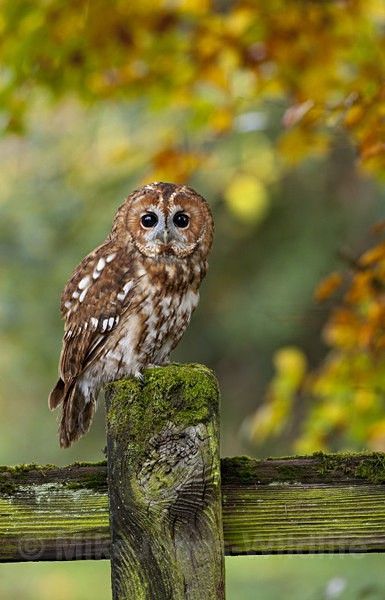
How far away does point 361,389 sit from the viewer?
4457 millimetres

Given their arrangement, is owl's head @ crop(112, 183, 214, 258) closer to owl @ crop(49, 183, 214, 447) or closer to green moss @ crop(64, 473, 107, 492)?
owl @ crop(49, 183, 214, 447)

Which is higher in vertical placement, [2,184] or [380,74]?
[2,184]

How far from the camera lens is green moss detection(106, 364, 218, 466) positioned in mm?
1885

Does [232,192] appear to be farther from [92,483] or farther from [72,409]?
[92,483]

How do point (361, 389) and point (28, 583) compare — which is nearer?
point (361, 389)

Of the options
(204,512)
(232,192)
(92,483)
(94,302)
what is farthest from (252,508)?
(232,192)

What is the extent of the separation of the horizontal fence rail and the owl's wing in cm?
137

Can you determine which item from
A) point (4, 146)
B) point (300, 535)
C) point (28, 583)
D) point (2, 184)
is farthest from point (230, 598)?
point (300, 535)

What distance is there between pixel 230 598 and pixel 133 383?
6635 mm

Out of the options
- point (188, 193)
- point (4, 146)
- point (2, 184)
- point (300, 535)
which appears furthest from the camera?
point (4, 146)

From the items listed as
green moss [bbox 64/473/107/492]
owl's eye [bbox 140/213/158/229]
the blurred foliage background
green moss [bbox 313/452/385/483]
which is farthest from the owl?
green moss [bbox 313/452/385/483]

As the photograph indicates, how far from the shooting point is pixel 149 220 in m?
3.38

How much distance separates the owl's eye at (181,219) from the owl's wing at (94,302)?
0.68 feet

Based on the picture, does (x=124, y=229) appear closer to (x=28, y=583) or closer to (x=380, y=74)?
(x=380, y=74)
